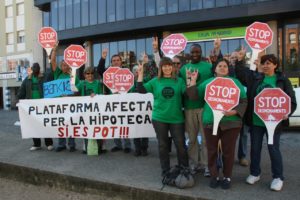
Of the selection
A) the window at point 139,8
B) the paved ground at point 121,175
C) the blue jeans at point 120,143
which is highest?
the window at point 139,8

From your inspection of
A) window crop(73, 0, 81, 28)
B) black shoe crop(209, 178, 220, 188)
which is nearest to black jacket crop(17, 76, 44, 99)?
black shoe crop(209, 178, 220, 188)

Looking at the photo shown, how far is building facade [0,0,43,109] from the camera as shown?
41031mm

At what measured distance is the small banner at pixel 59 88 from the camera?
784 cm

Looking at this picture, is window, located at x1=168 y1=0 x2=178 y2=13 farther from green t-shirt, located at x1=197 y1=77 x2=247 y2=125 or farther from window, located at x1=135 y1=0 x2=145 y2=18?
green t-shirt, located at x1=197 y1=77 x2=247 y2=125

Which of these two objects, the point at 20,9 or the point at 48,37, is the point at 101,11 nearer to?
the point at 20,9

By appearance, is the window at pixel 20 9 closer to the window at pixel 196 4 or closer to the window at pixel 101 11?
the window at pixel 101 11

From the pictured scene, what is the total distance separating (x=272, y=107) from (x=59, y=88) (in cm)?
465

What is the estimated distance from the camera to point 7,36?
44406 mm

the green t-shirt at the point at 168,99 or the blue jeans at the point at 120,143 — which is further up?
the green t-shirt at the point at 168,99

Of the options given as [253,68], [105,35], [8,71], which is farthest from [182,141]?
[8,71]

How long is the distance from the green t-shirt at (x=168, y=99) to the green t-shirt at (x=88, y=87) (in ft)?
7.67

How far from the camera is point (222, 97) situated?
4.97 metres

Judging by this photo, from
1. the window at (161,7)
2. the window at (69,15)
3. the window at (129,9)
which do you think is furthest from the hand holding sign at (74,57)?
the window at (69,15)

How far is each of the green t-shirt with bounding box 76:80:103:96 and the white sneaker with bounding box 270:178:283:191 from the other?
13.3 feet
